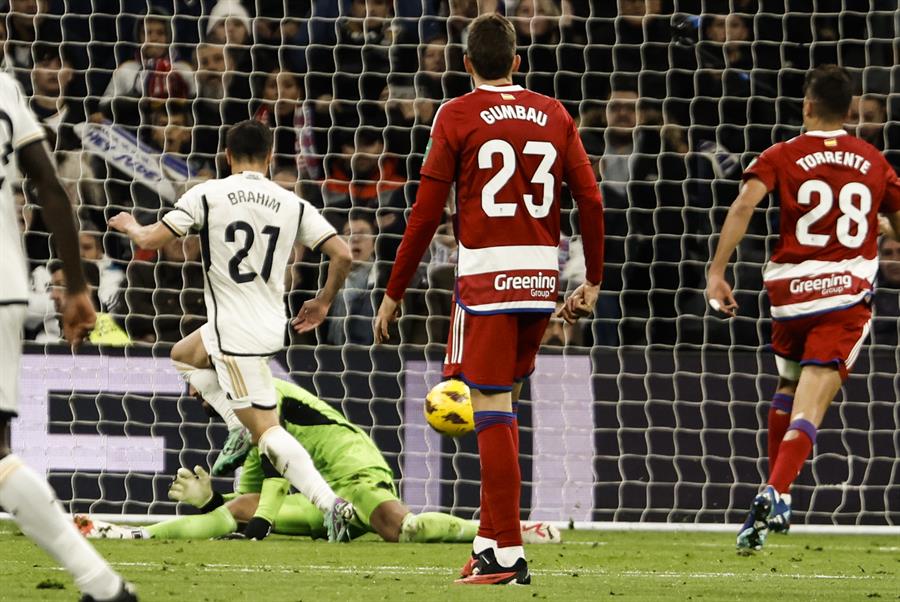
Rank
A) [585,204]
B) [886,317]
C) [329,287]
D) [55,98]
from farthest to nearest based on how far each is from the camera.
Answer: [55,98], [886,317], [329,287], [585,204]

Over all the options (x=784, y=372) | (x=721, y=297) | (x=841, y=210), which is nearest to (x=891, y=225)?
(x=841, y=210)

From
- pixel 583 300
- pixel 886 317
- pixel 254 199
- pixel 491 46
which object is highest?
pixel 491 46

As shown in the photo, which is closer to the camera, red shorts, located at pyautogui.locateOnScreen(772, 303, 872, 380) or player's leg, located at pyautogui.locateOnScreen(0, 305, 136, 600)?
player's leg, located at pyautogui.locateOnScreen(0, 305, 136, 600)

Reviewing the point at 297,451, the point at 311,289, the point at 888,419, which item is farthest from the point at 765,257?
the point at 297,451

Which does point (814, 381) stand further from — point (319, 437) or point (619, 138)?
point (619, 138)

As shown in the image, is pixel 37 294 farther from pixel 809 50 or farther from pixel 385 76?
pixel 809 50

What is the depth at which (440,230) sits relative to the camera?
9.52 metres

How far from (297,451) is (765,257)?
12.9ft

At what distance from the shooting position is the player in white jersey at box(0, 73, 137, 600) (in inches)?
135

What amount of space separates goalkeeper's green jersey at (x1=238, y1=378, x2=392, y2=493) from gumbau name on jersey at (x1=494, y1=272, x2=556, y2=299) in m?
2.38

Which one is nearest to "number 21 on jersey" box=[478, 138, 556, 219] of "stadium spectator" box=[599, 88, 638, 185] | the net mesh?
the net mesh

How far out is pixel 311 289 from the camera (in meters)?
9.39

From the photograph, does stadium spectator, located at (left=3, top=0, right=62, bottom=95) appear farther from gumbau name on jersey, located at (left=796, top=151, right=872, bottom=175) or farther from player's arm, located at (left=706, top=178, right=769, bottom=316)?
gumbau name on jersey, located at (left=796, top=151, right=872, bottom=175)

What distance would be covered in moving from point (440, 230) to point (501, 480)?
489 centimetres
